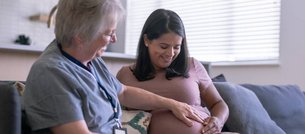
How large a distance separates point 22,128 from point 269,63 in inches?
102

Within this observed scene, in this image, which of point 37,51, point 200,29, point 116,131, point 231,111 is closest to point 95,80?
point 116,131

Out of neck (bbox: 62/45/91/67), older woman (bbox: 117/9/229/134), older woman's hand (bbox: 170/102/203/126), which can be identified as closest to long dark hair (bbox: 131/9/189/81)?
older woman (bbox: 117/9/229/134)

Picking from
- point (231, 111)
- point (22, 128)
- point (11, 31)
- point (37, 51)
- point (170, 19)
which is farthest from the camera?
point (11, 31)

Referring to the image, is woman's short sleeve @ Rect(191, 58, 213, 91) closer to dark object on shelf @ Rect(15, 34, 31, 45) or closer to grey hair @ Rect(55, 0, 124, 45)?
grey hair @ Rect(55, 0, 124, 45)

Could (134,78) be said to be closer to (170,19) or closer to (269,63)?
(170,19)

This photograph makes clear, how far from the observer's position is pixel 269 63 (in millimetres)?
3430

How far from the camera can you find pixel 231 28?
12.3 feet

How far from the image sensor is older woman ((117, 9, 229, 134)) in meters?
1.83

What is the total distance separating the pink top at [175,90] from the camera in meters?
1.79

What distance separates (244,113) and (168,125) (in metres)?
0.52

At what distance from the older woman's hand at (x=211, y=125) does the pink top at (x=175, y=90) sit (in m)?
0.03

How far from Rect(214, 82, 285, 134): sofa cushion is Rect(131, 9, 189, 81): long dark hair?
341 millimetres

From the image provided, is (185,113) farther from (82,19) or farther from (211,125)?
(82,19)

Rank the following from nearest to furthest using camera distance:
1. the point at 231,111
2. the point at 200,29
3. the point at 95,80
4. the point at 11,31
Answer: the point at 95,80 → the point at 231,111 → the point at 200,29 → the point at 11,31
